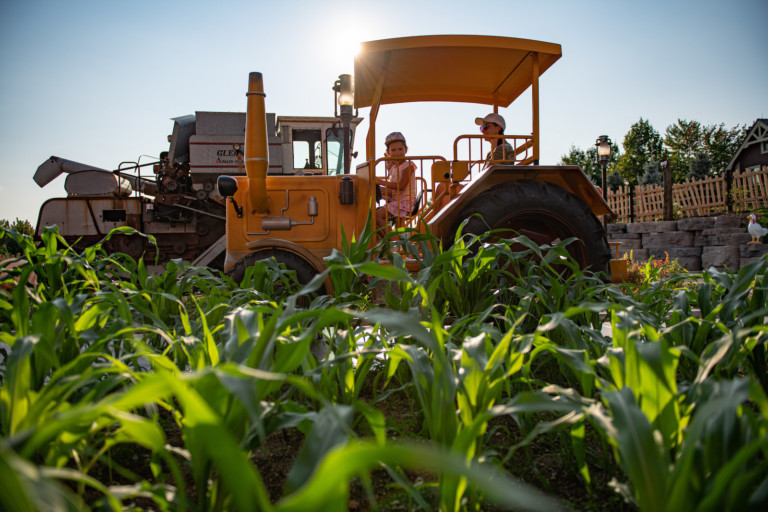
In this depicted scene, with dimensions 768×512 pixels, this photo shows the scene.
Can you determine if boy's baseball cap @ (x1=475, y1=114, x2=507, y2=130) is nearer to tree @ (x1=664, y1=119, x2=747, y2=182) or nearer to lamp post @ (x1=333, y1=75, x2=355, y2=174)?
lamp post @ (x1=333, y1=75, x2=355, y2=174)

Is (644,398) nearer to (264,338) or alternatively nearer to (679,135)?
(264,338)

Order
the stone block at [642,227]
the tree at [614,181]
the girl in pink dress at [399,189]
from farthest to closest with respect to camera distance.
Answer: the tree at [614,181], the stone block at [642,227], the girl in pink dress at [399,189]

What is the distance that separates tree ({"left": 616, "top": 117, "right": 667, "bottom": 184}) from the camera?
39.5 m

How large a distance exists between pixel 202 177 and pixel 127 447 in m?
8.20

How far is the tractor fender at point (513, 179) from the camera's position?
2.87 meters

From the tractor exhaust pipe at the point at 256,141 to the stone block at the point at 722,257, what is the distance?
1038cm

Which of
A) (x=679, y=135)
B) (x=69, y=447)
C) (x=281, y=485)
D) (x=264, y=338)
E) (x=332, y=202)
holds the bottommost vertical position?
(x=281, y=485)

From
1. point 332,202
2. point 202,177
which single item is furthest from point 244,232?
point 202,177

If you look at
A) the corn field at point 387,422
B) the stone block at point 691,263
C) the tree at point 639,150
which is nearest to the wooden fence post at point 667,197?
the stone block at point 691,263

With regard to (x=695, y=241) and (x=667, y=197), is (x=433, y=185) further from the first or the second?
(x=667, y=197)

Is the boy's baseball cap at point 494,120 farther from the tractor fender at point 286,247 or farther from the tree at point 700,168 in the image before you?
the tree at point 700,168

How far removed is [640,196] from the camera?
16.4 metres

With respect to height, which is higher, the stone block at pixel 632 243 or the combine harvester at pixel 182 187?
the combine harvester at pixel 182 187

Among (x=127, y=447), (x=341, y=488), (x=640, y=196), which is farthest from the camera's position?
(x=640, y=196)
